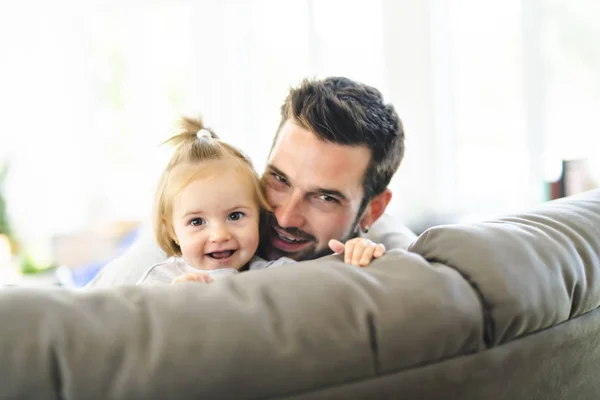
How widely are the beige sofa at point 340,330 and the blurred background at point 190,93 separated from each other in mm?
3080

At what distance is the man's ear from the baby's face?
36cm

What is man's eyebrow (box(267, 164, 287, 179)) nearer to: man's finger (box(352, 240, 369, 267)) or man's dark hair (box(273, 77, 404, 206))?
man's dark hair (box(273, 77, 404, 206))

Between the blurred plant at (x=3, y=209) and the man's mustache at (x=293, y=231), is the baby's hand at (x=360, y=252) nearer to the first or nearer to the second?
the man's mustache at (x=293, y=231)

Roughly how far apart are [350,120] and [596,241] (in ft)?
2.50

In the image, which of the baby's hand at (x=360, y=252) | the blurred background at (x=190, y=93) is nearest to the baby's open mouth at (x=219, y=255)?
the baby's hand at (x=360, y=252)

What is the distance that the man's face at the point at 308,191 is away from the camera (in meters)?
1.59

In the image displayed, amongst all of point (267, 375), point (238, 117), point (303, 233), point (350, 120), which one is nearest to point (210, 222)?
point (303, 233)

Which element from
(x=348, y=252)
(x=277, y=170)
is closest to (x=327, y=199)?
(x=277, y=170)

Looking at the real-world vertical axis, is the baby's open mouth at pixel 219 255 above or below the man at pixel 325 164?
below

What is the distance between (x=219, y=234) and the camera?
1.48 meters

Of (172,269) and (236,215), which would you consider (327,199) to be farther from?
(172,269)

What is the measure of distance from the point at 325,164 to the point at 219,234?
303 mm

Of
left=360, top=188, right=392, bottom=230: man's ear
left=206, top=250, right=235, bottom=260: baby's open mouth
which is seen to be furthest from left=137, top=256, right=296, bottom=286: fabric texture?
left=360, top=188, right=392, bottom=230: man's ear

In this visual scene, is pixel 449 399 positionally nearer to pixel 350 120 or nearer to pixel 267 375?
pixel 267 375
